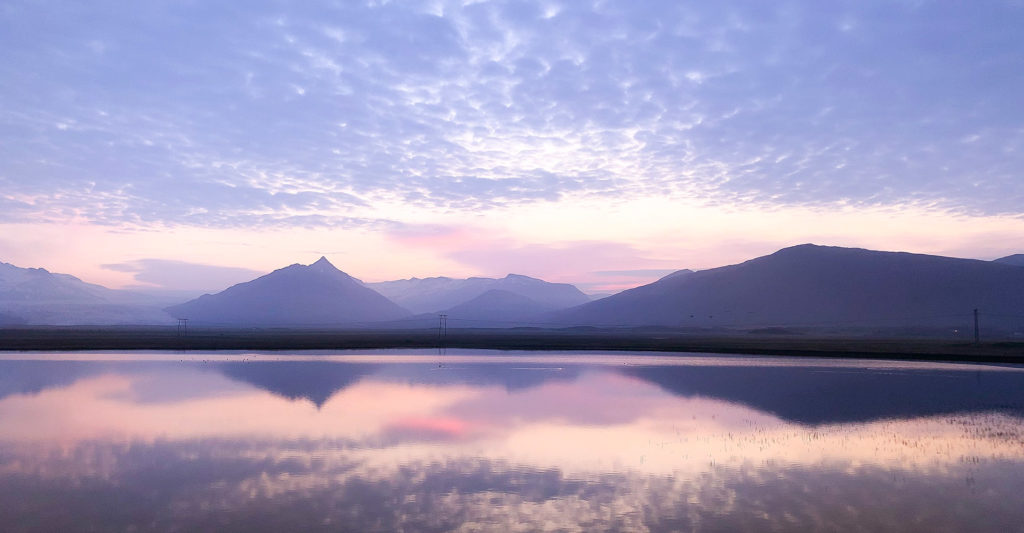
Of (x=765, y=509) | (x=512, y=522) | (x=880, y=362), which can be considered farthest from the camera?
(x=880, y=362)

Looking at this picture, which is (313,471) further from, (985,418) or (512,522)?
(985,418)

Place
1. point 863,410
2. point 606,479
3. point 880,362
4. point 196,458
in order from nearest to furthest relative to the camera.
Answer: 1. point 606,479
2. point 196,458
3. point 863,410
4. point 880,362

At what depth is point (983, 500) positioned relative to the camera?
15828 mm

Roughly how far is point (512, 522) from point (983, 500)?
37.4ft

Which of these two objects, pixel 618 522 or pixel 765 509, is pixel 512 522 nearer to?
pixel 618 522

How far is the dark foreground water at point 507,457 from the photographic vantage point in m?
14.4

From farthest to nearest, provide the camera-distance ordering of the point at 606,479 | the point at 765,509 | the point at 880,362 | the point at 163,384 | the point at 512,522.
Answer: the point at 880,362 → the point at 163,384 → the point at 606,479 → the point at 765,509 → the point at 512,522

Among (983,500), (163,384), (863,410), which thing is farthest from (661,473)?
(163,384)

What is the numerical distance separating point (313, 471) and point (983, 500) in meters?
17.1

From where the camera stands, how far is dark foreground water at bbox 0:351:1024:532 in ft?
47.2

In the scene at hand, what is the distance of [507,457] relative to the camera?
20.9 meters

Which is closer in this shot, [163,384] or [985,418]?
[985,418]

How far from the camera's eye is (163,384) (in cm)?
4109

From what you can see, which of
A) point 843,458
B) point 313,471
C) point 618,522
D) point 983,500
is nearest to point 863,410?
point 843,458
